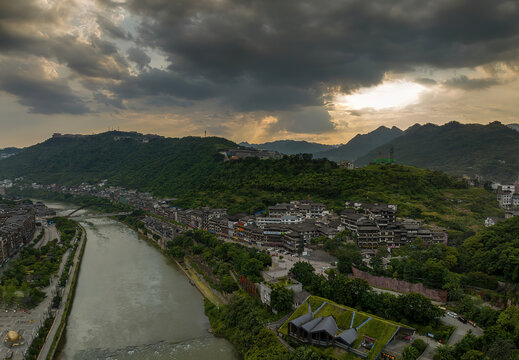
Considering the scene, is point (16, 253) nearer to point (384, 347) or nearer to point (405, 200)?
point (384, 347)

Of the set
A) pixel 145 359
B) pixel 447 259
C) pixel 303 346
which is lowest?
pixel 145 359

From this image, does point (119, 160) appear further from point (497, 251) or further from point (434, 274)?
point (497, 251)

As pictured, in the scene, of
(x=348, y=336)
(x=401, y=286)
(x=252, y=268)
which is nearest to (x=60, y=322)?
(x=252, y=268)

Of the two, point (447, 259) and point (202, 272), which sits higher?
point (447, 259)

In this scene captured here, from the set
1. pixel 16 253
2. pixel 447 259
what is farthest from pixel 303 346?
pixel 16 253

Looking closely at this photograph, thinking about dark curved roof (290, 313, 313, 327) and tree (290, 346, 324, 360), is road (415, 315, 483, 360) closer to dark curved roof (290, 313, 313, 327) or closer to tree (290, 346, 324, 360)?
tree (290, 346, 324, 360)

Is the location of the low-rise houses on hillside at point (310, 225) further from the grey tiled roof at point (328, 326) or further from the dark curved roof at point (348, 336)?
the dark curved roof at point (348, 336)

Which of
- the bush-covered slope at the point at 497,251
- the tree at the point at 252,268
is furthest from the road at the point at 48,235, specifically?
the bush-covered slope at the point at 497,251
